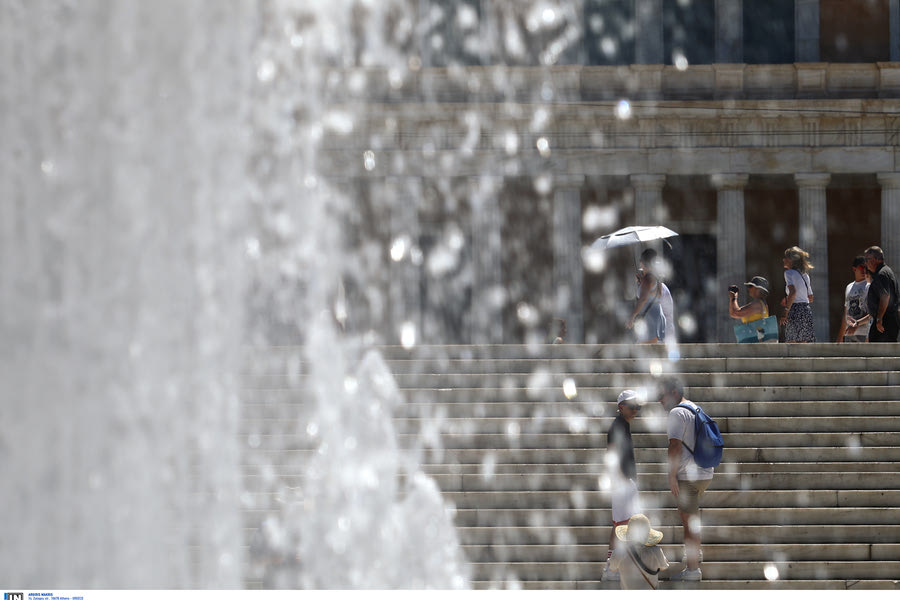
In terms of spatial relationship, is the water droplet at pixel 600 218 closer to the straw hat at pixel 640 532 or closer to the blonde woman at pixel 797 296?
the blonde woman at pixel 797 296

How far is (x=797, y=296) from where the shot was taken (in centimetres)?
1412

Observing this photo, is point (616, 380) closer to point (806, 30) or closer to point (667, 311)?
point (667, 311)

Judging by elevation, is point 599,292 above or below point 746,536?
above

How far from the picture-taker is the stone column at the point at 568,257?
2517cm

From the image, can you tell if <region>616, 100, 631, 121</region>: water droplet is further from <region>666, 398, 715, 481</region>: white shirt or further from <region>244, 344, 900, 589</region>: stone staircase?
<region>666, 398, 715, 481</region>: white shirt

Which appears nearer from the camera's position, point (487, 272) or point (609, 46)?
point (487, 272)

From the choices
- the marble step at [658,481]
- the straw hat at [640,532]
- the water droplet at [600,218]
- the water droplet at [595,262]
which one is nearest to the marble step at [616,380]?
the marble step at [658,481]

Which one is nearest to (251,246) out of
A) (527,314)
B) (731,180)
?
(731,180)

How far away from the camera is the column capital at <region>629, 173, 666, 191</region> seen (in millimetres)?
25344

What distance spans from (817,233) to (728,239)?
191 centimetres

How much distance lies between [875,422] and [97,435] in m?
7.82

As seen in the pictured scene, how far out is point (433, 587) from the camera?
277 inches
